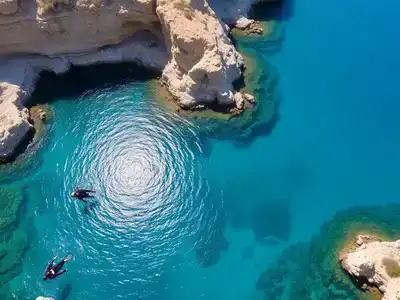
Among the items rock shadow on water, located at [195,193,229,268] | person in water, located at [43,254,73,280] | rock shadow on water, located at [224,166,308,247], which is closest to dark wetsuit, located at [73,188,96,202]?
person in water, located at [43,254,73,280]

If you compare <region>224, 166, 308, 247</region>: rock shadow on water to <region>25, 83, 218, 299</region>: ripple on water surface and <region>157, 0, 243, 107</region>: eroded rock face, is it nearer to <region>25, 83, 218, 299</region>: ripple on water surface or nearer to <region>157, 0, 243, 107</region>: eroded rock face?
<region>25, 83, 218, 299</region>: ripple on water surface

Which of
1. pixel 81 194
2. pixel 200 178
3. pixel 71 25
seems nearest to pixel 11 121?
pixel 81 194

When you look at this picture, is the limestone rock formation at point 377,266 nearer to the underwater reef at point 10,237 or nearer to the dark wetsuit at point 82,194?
the dark wetsuit at point 82,194

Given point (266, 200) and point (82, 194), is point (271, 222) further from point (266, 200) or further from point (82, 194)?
point (82, 194)

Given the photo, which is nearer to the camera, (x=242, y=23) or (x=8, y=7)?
(x=8, y=7)

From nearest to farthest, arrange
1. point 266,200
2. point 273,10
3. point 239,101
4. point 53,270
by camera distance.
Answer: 1. point 53,270
2. point 266,200
3. point 239,101
4. point 273,10
